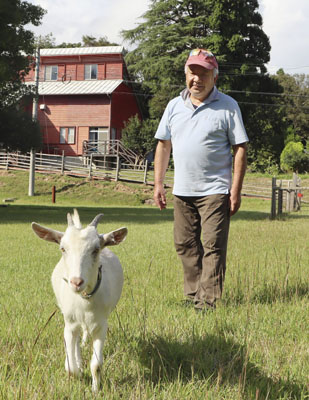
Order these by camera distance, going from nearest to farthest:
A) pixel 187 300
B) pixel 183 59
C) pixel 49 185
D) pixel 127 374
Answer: pixel 127 374 < pixel 187 300 < pixel 49 185 < pixel 183 59

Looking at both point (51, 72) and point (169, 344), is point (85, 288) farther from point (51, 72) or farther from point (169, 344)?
point (51, 72)

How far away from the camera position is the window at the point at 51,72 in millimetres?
47675

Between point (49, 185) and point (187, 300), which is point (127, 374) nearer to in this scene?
point (187, 300)

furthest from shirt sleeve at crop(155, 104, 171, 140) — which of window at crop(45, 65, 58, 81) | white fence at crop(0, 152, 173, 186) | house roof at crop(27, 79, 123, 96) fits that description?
window at crop(45, 65, 58, 81)

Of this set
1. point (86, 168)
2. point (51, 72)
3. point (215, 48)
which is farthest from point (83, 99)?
point (215, 48)

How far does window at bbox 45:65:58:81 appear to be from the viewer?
47.7m

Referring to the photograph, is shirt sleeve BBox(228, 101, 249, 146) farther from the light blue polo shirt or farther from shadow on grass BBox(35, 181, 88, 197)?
shadow on grass BBox(35, 181, 88, 197)

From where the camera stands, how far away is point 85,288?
3146 mm

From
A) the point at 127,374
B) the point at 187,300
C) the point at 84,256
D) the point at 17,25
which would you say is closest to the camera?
the point at 84,256

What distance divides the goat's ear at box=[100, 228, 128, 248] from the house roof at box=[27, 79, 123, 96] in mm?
Answer: 41654

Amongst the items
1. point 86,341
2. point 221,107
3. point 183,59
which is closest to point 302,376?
point 86,341

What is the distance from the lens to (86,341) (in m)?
3.90

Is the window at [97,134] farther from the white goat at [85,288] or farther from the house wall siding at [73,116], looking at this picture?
the white goat at [85,288]

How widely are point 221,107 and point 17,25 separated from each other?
17.2m
